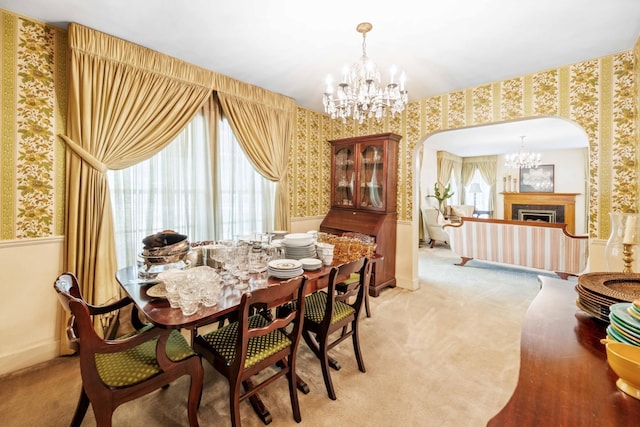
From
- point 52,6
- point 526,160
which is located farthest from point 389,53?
→ point 526,160

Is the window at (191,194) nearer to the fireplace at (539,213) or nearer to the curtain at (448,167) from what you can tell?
the curtain at (448,167)

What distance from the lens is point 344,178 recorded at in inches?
164

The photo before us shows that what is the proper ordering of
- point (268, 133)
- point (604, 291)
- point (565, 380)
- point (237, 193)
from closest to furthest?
point (565, 380), point (604, 291), point (237, 193), point (268, 133)

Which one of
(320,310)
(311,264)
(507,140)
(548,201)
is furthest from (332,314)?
(548,201)

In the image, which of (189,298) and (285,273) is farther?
(285,273)

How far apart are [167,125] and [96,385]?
7.05 ft

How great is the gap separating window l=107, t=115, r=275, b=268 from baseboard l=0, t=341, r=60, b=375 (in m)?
0.75

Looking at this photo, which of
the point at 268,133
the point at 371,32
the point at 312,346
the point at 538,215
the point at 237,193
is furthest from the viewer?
the point at 538,215

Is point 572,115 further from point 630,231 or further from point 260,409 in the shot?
point 260,409

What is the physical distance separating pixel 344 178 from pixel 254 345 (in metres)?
3.00

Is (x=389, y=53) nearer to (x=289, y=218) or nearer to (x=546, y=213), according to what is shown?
(x=289, y=218)

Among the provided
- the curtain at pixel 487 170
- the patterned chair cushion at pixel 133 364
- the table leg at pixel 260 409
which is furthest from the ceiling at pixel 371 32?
the curtain at pixel 487 170

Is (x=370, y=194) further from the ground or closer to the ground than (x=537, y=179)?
closer to the ground

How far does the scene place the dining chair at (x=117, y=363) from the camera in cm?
118
